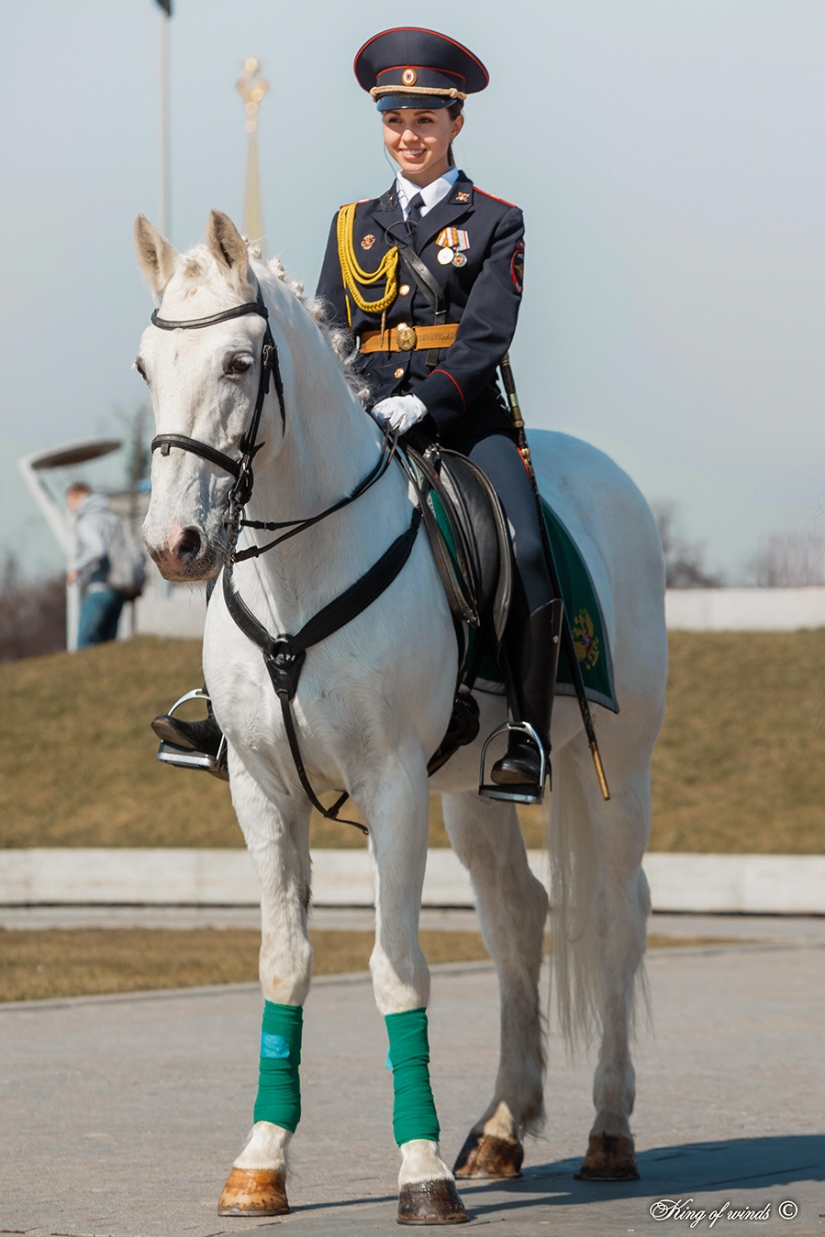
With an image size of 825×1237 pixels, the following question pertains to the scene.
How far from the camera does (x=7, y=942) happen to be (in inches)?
591

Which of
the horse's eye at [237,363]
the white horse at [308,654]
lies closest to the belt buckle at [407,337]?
the white horse at [308,654]

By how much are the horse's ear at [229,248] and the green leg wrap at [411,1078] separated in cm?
238

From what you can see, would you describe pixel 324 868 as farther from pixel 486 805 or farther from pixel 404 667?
pixel 404 667

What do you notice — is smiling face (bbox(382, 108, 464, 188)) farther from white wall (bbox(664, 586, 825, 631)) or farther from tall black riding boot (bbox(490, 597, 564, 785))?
white wall (bbox(664, 586, 825, 631))

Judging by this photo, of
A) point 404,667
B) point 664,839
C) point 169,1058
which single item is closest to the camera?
point 404,667

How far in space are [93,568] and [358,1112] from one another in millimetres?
28746

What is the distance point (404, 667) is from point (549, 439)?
8.48 feet

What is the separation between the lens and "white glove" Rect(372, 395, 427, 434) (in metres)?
6.30

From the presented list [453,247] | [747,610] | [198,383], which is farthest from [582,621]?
[747,610]

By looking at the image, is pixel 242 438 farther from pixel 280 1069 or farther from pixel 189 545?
pixel 280 1069

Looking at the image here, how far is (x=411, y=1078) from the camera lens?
5.73 m

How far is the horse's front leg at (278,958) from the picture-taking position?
5898mm

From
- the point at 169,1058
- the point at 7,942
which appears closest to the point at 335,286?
the point at 169,1058

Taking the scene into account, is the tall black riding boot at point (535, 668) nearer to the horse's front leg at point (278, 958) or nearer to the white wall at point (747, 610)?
the horse's front leg at point (278, 958)
